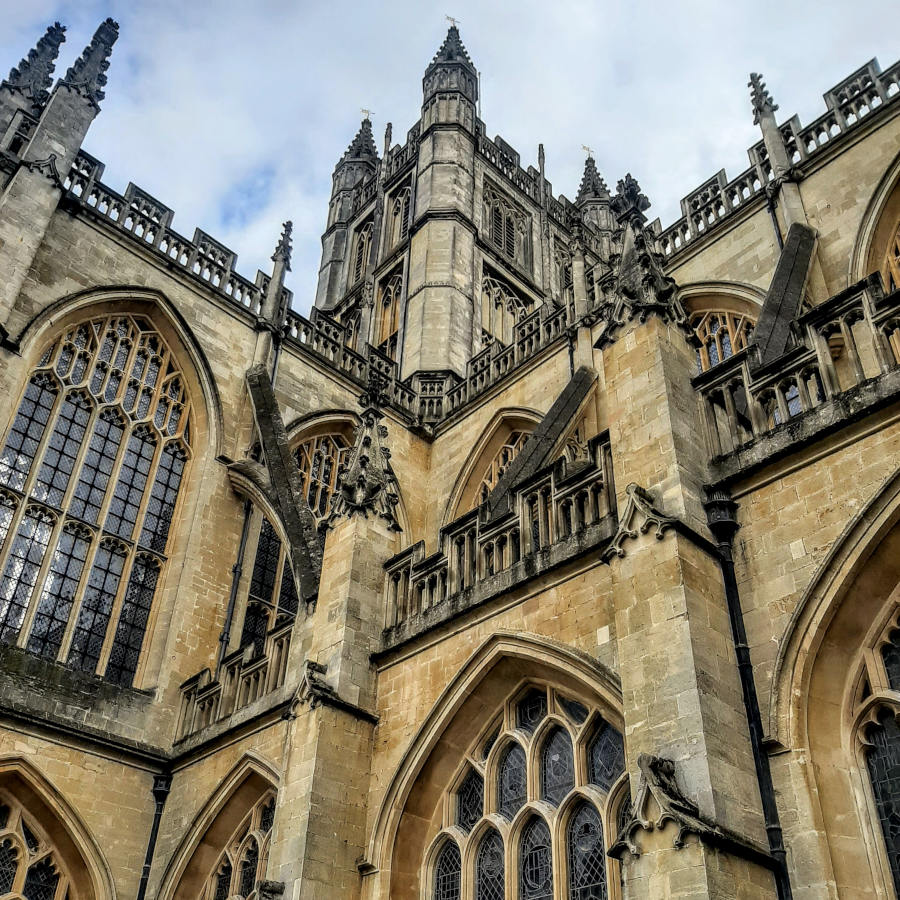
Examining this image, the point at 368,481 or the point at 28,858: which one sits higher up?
the point at 368,481

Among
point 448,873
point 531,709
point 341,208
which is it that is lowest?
point 448,873

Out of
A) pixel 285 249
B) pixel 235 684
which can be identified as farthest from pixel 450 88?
pixel 235 684

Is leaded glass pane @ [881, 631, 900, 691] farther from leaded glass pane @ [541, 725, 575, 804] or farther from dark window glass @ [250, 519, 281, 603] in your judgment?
dark window glass @ [250, 519, 281, 603]

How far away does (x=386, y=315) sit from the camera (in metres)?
24.5

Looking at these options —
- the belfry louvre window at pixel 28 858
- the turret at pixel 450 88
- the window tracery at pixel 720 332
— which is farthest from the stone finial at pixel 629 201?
the turret at pixel 450 88

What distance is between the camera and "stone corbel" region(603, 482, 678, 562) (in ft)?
22.7

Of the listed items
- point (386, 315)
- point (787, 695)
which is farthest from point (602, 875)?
point (386, 315)

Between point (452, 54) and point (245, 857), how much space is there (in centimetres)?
2627

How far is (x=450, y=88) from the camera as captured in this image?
2761cm

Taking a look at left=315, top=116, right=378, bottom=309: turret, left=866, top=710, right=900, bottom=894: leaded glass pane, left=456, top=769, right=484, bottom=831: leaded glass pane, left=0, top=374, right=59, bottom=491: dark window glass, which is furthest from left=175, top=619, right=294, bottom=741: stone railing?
left=315, top=116, right=378, bottom=309: turret

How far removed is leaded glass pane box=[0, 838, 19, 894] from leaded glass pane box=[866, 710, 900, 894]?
9263 millimetres

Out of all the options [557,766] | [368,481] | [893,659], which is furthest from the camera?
[368,481]

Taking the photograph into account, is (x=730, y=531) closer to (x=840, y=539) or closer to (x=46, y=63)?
(x=840, y=539)

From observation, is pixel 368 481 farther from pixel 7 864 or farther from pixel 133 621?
pixel 7 864
